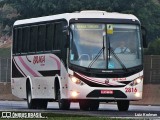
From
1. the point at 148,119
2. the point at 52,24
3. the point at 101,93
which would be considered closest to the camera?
the point at 148,119

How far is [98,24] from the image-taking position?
32875 millimetres

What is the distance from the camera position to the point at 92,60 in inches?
1264

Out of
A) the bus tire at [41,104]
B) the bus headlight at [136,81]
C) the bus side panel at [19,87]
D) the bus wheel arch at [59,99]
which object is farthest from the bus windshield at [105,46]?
the bus side panel at [19,87]

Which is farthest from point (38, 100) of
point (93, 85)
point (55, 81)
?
point (93, 85)

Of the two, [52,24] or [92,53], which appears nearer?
[92,53]

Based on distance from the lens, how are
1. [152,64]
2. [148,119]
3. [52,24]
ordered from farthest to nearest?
[152,64] < [52,24] < [148,119]

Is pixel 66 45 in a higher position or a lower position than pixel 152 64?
higher

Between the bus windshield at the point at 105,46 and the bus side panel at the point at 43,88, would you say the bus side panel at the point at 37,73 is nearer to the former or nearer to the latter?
the bus side panel at the point at 43,88

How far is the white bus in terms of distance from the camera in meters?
32.0

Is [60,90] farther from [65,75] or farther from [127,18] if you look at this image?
[127,18]

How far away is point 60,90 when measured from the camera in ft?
108

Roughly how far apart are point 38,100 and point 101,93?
5.33 meters

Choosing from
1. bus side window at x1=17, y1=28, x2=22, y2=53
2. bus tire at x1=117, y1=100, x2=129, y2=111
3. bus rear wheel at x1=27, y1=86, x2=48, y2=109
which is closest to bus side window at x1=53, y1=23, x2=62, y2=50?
bus tire at x1=117, y1=100, x2=129, y2=111

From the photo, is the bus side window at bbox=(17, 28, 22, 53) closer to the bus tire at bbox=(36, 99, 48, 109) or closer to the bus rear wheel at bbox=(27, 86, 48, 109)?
the bus rear wheel at bbox=(27, 86, 48, 109)
